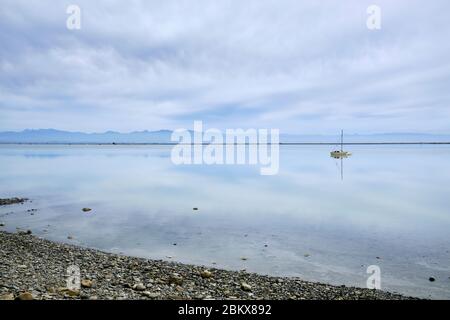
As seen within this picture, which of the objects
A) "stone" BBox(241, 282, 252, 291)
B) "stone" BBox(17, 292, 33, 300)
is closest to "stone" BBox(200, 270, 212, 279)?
"stone" BBox(241, 282, 252, 291)

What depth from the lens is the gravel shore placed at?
9.94 meters

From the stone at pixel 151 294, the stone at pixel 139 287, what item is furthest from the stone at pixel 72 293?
the stone at pixel 151 294

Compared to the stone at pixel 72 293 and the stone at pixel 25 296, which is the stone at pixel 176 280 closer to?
the stone at pixel 72 293

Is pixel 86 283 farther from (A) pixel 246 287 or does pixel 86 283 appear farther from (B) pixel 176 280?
(A) pixel 246 287

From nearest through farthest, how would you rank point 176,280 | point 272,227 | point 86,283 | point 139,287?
point 86,283
point 139,287
point 176,280
point 272,227

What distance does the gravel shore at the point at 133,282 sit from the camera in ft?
32.6

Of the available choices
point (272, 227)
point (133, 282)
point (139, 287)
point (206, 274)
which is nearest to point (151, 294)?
point (139, 287)

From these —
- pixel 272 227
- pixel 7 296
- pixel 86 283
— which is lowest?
pixel 272 227

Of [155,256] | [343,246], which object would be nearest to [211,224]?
[155,256]

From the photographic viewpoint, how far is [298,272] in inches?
557

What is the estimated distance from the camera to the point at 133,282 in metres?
11.3

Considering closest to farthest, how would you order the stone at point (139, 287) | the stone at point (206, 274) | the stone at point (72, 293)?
the stone at point (72, 293) → the stone at point (139, 287) → the stone at point (206, 274)

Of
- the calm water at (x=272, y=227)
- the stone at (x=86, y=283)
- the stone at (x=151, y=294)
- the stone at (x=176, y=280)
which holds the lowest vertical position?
the calm water at (x=272, y=227)
